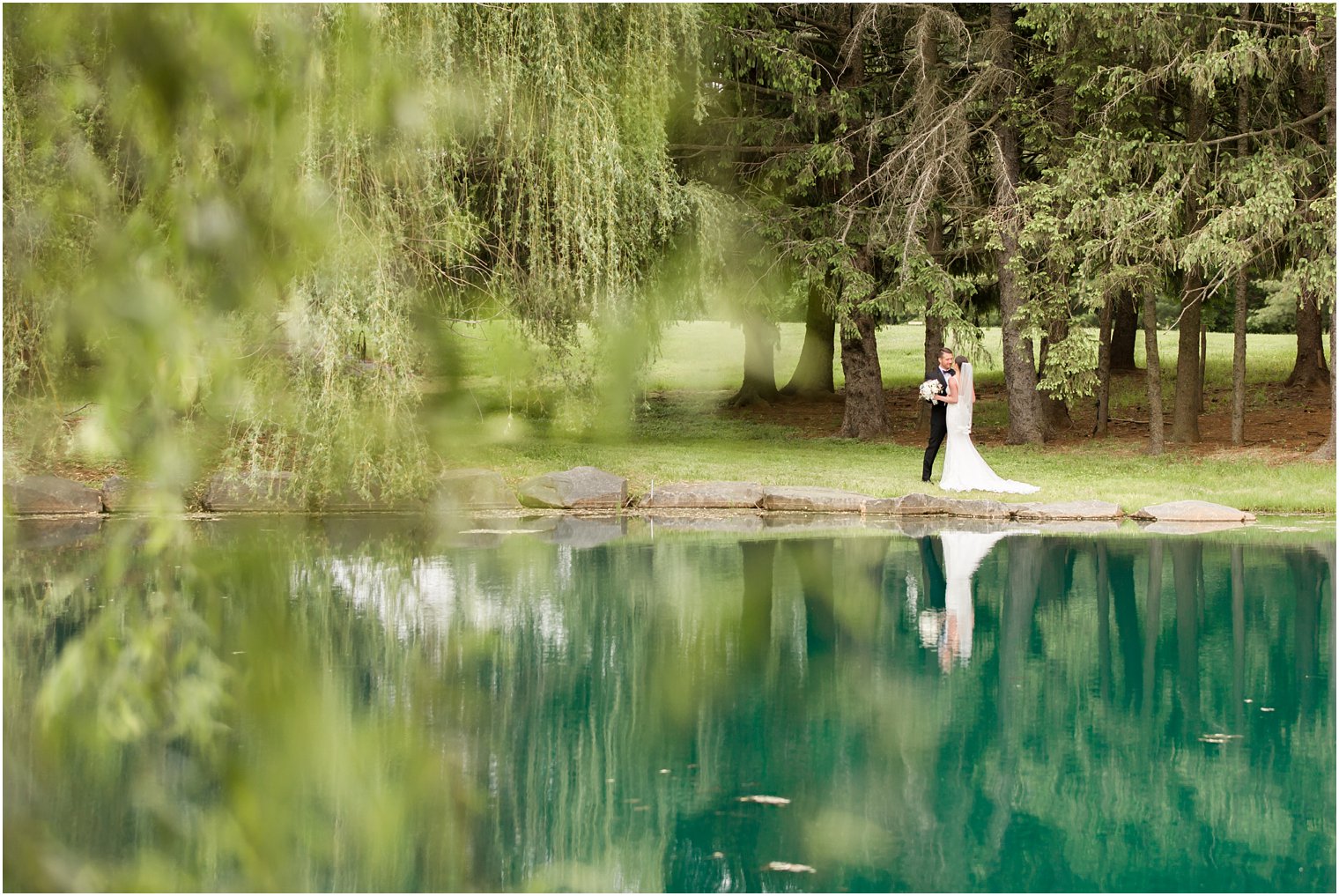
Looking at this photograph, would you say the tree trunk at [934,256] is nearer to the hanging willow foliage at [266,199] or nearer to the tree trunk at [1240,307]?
the tree trunk at [1240,307]

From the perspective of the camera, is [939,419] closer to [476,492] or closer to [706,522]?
[706,522]

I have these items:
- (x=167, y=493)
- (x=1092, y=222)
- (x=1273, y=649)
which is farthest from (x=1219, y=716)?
(x=1092, y=222)

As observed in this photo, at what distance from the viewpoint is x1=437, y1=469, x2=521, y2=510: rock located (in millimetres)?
16031

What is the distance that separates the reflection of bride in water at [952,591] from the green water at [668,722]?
0.06 metres

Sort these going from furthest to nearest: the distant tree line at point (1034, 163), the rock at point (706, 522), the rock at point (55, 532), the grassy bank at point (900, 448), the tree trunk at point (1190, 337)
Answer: the tree trunk at point (1190, 337)
the distant tree line at point (1034, 163)
the grassy bank at point (900, 448)
the rock at point (706, 522)
the rock at point (55, 532)

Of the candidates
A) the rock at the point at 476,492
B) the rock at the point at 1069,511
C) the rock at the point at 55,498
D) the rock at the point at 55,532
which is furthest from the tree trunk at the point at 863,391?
the rock at the point at 55,532

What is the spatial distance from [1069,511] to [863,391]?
7.85 meters

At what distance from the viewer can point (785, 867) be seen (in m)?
4.98

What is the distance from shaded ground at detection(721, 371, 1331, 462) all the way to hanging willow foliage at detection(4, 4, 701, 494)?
980cm

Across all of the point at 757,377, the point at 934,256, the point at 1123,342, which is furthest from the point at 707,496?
the point at 1123,342

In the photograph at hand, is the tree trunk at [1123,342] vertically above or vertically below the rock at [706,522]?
above

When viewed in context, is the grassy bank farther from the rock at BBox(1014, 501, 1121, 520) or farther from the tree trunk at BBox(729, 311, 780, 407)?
the rock at BBox(1014, 501, 1121, 520)

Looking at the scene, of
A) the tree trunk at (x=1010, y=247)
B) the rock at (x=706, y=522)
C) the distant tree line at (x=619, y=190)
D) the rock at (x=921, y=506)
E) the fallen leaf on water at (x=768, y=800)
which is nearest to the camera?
the distant tree line at (x=619, y=190)

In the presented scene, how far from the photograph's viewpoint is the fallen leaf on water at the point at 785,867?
4.96 meters
